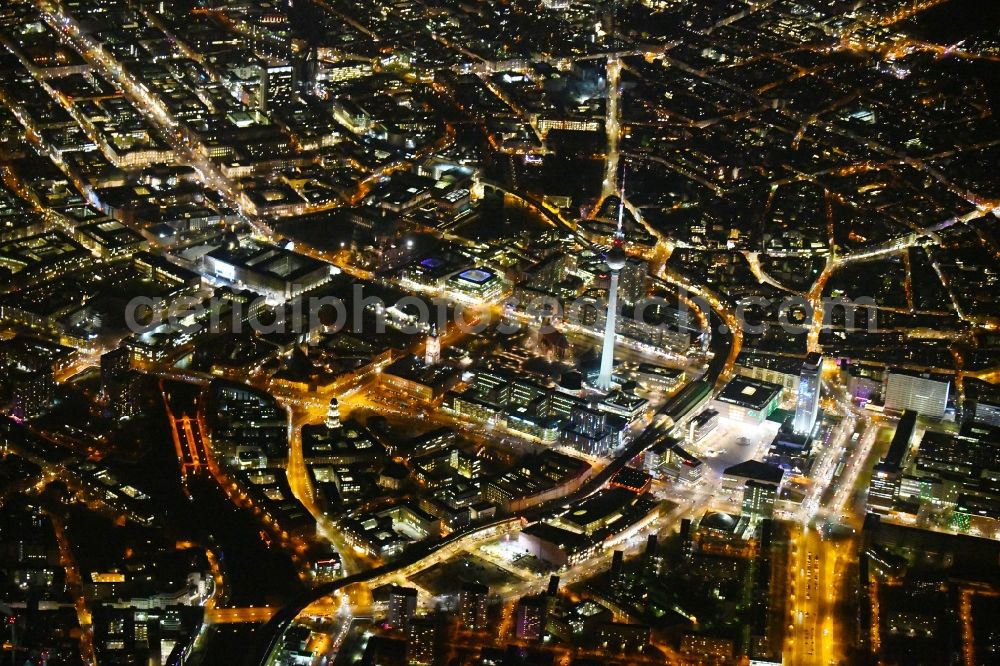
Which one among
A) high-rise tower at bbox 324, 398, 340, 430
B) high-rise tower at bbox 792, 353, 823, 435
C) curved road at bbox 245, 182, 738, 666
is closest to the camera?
curved road at bbox 245, 182, 738, 666

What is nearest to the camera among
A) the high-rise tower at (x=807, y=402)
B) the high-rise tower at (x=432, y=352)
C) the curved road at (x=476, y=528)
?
the curved road at (x=476, y=528)

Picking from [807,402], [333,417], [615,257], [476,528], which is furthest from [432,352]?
[807,402]

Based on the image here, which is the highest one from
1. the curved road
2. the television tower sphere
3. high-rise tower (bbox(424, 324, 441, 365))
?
the television tower sphere

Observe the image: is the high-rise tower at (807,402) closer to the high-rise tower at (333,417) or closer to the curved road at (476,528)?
the curved road at (476,528)

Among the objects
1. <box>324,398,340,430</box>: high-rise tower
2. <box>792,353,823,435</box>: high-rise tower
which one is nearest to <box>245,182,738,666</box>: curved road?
<box>792,353,823,435</box>: high-rise tower

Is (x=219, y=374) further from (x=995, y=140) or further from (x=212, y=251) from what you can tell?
(x=995, y=140)

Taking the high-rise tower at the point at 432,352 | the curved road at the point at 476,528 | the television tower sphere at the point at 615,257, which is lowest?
the curved road at the point at 476,528

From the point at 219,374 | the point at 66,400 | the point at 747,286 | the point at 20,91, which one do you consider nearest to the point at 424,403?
the point at 219,374

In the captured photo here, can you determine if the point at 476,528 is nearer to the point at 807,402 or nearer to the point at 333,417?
the point at 333,417

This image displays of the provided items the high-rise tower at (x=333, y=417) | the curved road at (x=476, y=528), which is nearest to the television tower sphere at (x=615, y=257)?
Answer: the curved road at (x=476, y=528)

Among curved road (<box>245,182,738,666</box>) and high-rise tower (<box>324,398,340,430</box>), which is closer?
curved road (<box>245,182,738,666</box>)

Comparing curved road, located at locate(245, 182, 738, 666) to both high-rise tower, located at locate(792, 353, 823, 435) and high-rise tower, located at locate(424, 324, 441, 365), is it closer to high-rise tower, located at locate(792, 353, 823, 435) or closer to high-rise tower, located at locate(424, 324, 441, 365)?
high-rise tower, located at locate(792, 353, 823, 435)
